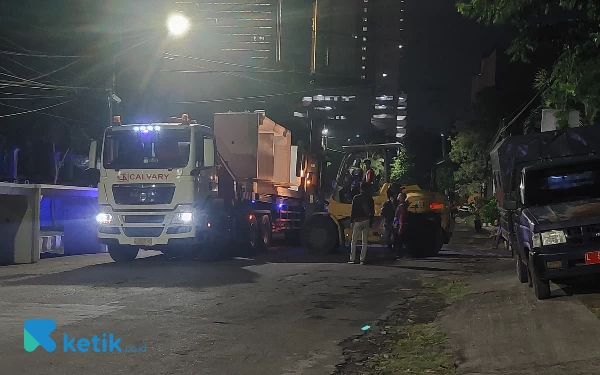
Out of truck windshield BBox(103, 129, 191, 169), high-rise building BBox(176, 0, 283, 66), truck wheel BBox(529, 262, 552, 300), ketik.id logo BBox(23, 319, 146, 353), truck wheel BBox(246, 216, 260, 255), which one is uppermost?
high-rise building BBox(176, 0, 283, 66)

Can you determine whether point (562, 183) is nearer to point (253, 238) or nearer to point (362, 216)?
point (362, 216)

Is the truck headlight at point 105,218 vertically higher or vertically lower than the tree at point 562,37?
lower

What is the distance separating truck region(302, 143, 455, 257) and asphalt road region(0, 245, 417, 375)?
2.39 m

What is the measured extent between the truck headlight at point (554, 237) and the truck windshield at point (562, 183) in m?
1.60

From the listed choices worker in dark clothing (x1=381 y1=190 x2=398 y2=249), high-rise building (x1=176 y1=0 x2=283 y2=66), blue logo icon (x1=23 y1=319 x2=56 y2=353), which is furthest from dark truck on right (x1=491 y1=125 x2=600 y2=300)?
high-rise building (x1=176 y1=0 x2=283 y2=66)

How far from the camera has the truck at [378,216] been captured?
18.0 metres

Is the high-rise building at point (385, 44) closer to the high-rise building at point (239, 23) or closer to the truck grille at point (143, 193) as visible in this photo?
the high-rise building at point (239, 23)

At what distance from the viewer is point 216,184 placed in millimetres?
16469

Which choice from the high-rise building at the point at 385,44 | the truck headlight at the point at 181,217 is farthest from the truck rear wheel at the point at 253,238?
the high-rise building at the point at 385,44

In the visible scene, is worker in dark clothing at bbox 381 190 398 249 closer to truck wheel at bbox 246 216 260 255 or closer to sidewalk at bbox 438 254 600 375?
truck wheel at bbox 246 216 260 255

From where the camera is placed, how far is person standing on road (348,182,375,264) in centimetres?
1598

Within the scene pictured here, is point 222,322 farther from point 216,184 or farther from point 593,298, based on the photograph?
point 216,184

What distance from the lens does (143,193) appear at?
50.5 feet

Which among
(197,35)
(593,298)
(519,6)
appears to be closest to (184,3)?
(197,35)
